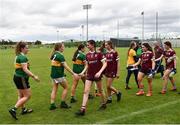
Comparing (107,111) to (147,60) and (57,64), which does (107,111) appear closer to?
(57,64)

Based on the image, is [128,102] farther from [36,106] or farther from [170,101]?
[36,106]

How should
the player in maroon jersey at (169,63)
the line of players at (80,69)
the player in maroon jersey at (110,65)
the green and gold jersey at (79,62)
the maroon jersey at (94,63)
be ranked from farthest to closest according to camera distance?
the player in maroon jersey at (169,63) < the green and gold jersey at (79,62) < the player in maroon jersey at (110,65) < the maroon jersey at (94,63) < the line of players at (80,69)

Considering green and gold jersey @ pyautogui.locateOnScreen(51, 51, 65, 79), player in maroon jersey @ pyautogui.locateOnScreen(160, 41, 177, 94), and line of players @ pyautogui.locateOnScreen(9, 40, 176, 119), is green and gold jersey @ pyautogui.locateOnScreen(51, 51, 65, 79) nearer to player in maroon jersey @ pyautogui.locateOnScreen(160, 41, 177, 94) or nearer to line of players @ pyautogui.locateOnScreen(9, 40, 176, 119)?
line of players @ pyautogui.locateOnScreen(9, 40, 176, 119)

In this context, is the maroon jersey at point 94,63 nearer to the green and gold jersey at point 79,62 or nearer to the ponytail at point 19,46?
the green and gold jersey at point 79,62

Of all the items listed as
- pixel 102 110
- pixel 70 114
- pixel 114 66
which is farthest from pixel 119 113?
pixel 114 66

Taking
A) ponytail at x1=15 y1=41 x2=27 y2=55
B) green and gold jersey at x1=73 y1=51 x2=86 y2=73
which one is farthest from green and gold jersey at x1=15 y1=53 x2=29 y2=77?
green and gold jersey at x1=73 y1=51 x2=86 y2=73

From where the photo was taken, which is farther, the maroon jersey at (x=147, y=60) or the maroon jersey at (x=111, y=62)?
the maroon jersey at (x=147, y=60)

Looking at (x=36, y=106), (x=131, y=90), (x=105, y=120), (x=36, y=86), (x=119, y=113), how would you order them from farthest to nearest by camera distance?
(x=36, y=86) → (x=131, y=90) → (x=36, y=106) → (x=119, y=113) → (x=105, y=120)

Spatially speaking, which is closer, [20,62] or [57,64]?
[20,62]

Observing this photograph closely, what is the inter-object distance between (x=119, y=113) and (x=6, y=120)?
3010mm

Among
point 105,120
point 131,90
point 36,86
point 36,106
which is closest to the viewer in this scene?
point 105,120

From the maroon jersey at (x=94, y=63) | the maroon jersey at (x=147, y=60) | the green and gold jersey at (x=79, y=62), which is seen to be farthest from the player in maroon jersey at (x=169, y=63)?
the maroon jersey at (x=94, y=63)

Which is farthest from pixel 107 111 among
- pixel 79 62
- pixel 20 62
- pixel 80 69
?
pixel 20 62

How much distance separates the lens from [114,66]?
11438 millimetres
